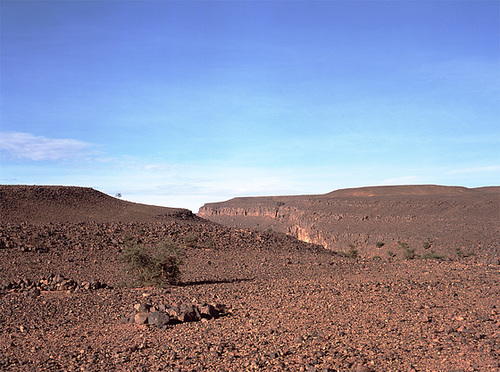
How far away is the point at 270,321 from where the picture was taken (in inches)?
343

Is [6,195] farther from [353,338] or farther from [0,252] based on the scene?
[353,338]

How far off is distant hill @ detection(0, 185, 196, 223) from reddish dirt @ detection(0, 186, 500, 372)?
519 inches

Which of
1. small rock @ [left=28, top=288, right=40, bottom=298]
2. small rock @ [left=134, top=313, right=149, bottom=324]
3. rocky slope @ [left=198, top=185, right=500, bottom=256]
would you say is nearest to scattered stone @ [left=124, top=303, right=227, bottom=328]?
small rock @ [left=134, top=313, right=149, bottom=324]

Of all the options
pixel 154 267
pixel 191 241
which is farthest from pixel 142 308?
pixel 191 241

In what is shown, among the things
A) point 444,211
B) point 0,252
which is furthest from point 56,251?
point 444,211

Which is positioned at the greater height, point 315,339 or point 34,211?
point 34,211

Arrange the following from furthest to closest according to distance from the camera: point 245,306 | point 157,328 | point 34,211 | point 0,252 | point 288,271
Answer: point 34,211
point 0,252
point 288,271
point 245,306
point 157,328

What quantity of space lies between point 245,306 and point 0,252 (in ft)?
46.6

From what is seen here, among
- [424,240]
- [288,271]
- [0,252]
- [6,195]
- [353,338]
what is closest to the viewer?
[353,338]

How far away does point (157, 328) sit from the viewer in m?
8.56

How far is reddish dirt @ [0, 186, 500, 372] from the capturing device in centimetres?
660

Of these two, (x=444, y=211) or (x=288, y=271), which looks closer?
(x=288, y=271)

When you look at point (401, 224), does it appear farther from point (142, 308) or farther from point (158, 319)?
point (158, 319)

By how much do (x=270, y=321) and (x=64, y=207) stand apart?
3145 centimetres
